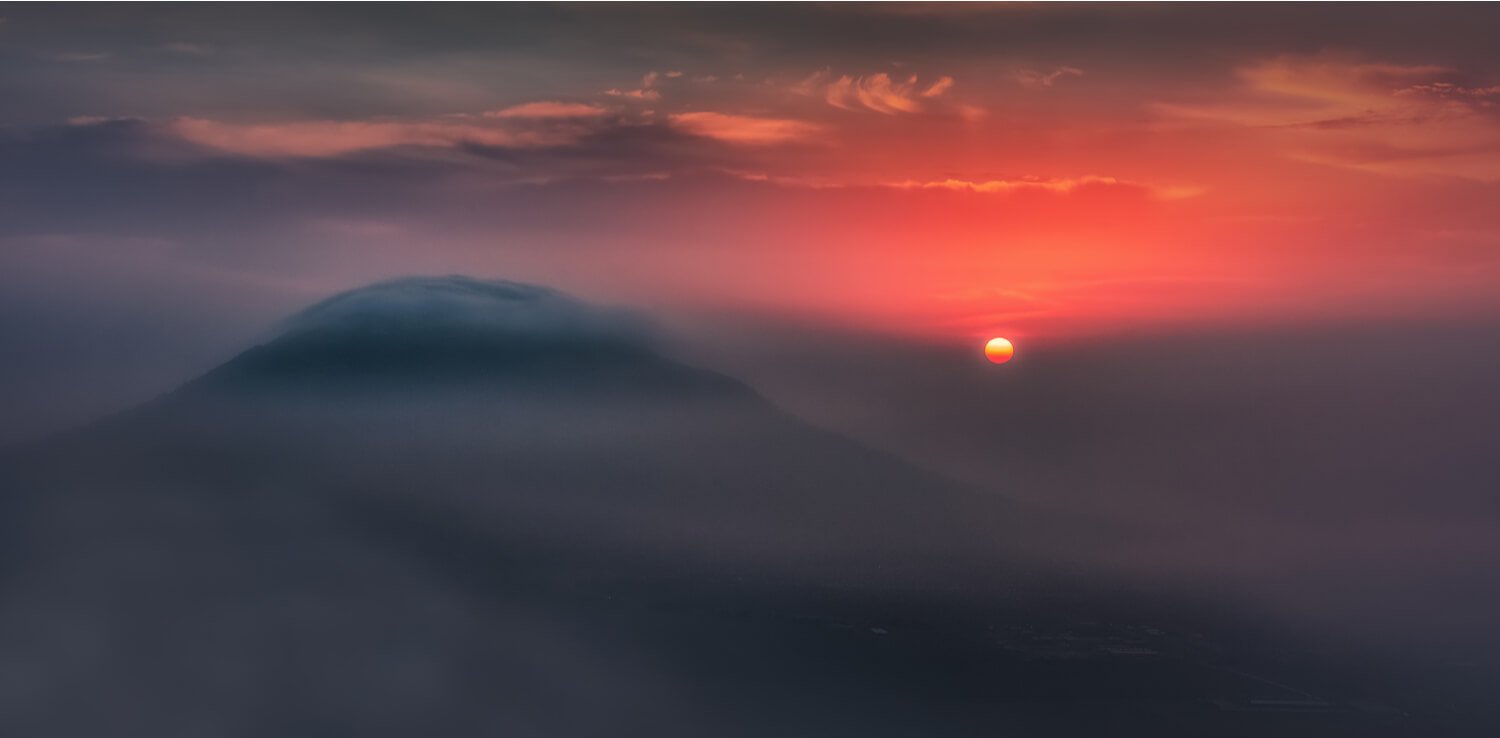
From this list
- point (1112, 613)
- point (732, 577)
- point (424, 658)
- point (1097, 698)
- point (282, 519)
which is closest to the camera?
point (1097, 698)

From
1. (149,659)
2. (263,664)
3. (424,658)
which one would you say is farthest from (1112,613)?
(149,659)

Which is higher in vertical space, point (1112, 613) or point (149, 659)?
point (1112, 613)

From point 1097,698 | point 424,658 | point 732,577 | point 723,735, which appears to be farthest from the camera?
point 732,577

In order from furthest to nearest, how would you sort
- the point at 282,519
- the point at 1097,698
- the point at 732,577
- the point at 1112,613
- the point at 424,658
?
the point at 282,519 < the point at 732,577 < the point at 1112,613 < the point at 424,658 < the point at 1097,698

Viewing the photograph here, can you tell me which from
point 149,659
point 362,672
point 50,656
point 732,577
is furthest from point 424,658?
point 732,577

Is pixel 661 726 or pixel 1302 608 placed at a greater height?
pixel 1302 608

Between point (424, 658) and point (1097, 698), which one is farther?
point (424, 658)

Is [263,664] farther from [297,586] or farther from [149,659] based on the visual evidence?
[297,586]

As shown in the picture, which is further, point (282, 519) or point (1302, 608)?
point (282, 519)

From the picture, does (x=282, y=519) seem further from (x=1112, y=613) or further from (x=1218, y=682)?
(x=1218, y=682)
